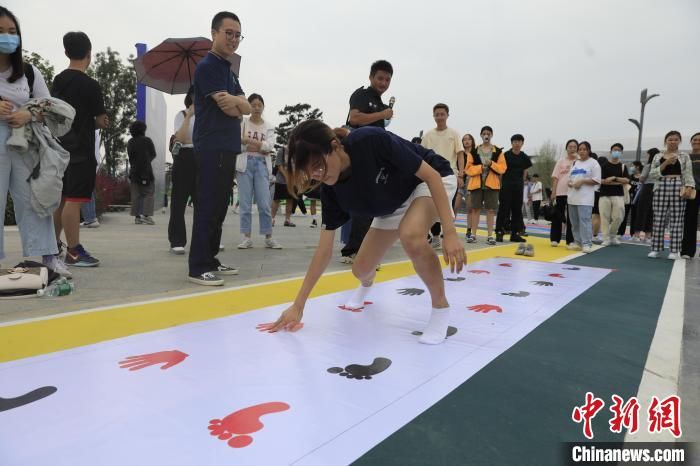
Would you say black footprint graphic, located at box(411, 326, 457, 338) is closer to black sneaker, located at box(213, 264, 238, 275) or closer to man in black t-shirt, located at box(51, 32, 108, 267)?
black sneaker, located at box(213, 264, 238, 275)

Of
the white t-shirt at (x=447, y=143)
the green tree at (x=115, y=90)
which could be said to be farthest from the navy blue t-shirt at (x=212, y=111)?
the green tree at (x=115, y=90)

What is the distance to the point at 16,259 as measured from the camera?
3666 mm

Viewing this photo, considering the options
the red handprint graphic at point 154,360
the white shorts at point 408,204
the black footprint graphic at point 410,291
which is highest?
the white shorts at point 408,204

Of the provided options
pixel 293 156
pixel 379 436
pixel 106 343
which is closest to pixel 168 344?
pixel 106 343

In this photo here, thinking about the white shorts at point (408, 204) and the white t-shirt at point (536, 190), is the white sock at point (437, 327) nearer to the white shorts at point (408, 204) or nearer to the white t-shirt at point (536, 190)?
the white shorts at point (408, 204)

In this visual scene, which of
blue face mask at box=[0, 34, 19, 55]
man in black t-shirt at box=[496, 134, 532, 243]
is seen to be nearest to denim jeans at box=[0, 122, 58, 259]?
blue face mask at box=[0, 34, 19, 55]

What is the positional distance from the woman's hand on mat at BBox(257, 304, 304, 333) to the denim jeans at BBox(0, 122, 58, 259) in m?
1.60

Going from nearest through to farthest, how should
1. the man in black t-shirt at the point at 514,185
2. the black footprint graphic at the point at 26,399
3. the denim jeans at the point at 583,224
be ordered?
the black footprint graphic at the point at 26,399, the denim jeans at the point at 583,224, the man in black t-shirt at the point at 514,185

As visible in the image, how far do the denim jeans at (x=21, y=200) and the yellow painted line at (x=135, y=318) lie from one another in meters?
0.75

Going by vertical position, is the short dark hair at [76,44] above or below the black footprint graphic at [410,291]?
above

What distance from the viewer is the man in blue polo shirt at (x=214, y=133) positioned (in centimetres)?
297

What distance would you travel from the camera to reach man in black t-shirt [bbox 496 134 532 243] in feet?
22.2

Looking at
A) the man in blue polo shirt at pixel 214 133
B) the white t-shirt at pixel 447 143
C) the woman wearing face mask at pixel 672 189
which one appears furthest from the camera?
the white t-shirt at pixel 447 143

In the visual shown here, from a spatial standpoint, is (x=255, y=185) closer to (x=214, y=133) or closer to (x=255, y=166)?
(x=255, y=166)
